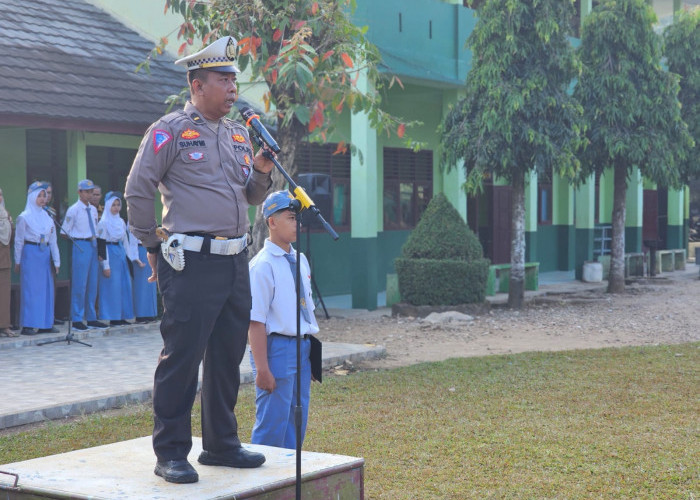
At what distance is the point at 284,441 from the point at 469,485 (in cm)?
130

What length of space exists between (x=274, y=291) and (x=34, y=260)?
25.4ft

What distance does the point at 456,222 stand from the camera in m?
16.3

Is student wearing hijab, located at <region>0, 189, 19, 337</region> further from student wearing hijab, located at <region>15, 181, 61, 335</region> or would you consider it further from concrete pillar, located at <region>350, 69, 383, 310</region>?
concrete pillar, located at <region>350, 69, 383, 310</region>

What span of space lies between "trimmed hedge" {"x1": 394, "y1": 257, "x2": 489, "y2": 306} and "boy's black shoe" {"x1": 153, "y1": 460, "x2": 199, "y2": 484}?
11386mm

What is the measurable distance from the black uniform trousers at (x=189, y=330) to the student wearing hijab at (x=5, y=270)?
27.0 ft

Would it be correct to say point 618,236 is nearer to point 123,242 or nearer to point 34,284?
point 123,242

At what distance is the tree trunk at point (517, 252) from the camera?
16.9 m

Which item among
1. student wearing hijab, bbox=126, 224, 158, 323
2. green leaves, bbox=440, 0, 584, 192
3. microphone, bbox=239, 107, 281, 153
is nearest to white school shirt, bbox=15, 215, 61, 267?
student wearing hijab, bbox=126, 224, 158, 323

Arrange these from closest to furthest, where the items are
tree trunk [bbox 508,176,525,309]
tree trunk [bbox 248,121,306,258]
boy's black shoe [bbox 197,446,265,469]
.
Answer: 1. boy's black shoe [bbox 197,446,265,469]
2. tree trunk [bbox 248,121,306,258]
3. tree trunk [bbox 508,176,525,309]

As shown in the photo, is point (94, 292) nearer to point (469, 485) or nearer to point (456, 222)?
point (456, 222)

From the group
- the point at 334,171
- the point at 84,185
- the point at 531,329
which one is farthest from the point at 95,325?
the point at 334,171

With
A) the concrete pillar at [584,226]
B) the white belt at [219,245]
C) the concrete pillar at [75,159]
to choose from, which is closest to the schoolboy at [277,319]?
the white belt at [219,245]

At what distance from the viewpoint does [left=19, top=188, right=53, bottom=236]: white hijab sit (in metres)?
12.1

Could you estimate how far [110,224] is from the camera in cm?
1327
